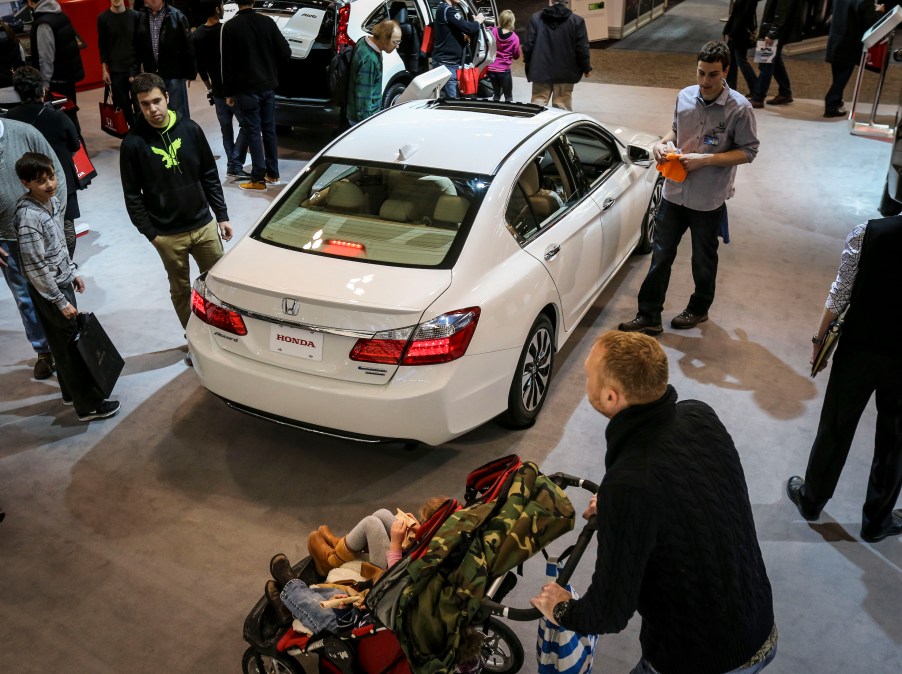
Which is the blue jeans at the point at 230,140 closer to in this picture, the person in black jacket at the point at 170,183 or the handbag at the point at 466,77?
the handbag at the point at 466,77

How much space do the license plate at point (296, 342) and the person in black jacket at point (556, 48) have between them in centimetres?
578

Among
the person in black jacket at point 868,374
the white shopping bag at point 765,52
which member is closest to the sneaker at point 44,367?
the person in black jacket at point 868,374

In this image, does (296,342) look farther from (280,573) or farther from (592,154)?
(592,154)

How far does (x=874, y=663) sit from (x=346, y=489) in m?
2.38

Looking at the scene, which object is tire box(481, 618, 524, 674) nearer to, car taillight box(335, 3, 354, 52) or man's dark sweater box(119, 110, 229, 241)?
man's dark sweater box(119, 110, 229, 241)

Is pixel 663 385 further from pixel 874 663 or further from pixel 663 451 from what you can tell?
pixel 874 663

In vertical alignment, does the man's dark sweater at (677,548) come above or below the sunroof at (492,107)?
below

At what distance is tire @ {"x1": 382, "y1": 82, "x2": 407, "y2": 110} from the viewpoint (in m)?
9.23

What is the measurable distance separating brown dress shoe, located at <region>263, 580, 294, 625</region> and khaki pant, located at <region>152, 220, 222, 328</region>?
7.99ft

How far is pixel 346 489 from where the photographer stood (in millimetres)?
Answer: 4312

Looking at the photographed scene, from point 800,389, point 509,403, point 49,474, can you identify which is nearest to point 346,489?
point 509,403

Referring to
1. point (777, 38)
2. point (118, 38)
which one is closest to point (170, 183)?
point (118, 38)

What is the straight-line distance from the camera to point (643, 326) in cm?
575

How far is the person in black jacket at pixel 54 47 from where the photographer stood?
8.47 meters
